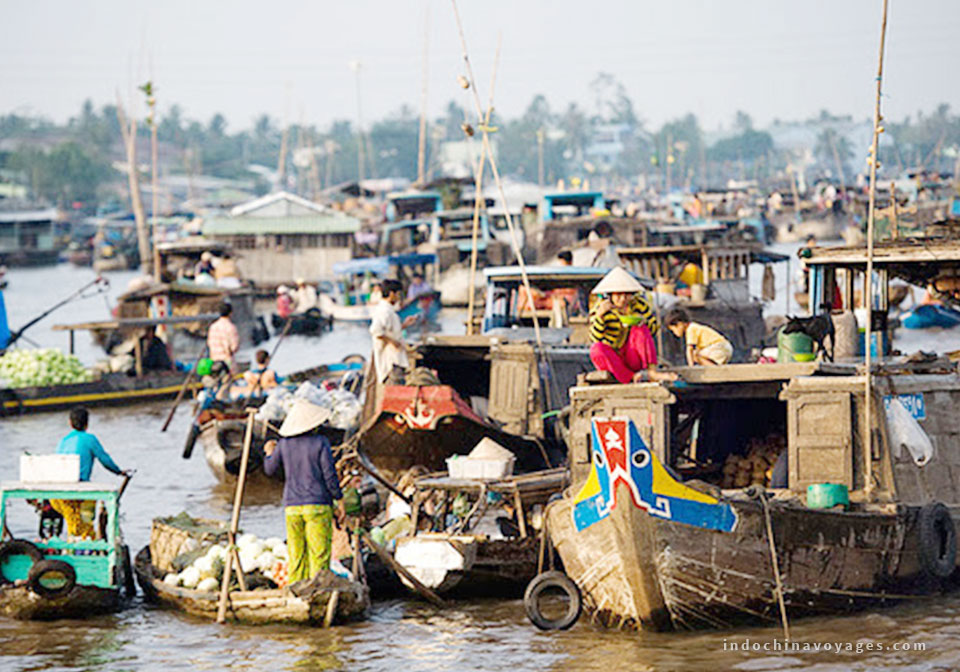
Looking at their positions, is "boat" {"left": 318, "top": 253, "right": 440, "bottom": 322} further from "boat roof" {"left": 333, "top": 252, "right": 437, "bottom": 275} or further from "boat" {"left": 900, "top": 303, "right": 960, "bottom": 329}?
"boat" {"left": 900, "top": 303, "right": 960, "bottom": 329}

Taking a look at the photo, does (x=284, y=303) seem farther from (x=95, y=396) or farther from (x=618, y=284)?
(x=618, y=284)

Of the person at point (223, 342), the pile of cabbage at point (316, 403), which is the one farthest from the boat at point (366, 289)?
the pile of cabbage at point (316, 403)

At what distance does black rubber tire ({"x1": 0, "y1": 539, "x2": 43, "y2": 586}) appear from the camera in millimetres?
9703

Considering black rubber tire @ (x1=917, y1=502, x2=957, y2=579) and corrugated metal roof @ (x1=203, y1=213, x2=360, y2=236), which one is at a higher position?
corrugated metal roof @ (x1=203, y1=213, x2=360, y2=236)

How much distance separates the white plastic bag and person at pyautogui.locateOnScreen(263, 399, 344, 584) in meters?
3.40

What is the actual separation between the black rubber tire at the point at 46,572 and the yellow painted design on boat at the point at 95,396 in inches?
454

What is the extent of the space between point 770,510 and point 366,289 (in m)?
29.0

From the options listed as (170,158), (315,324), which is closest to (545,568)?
(315,324)

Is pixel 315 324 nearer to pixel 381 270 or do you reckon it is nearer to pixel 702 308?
pixel 381 270

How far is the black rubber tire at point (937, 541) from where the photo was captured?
948cm

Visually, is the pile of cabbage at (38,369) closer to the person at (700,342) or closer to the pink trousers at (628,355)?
the person at (700,342)

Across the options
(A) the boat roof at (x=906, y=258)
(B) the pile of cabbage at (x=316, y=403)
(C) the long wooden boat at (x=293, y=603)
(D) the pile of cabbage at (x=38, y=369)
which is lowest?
(C) the long wooden boat at (x=293, y=603)

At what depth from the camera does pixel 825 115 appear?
15838 cm

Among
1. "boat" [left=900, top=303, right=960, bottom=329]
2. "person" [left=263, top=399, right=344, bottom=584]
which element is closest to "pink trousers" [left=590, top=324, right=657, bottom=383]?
"person" [left=263, top=399, right=344, bottom=584]
